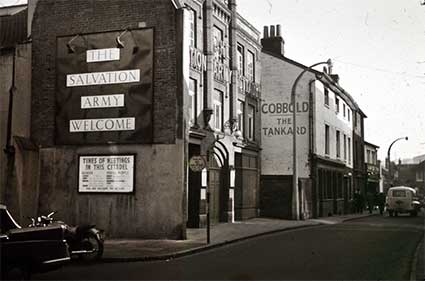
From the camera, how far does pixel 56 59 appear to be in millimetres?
20156

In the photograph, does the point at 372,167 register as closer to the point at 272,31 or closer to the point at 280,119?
the point at 272,31

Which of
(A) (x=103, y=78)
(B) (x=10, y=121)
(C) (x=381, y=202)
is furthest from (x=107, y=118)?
(C) (x=381, y=202)

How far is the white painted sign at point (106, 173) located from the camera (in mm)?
18812

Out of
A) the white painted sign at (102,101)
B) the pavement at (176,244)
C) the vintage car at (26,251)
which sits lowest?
the pavement at (176,244)

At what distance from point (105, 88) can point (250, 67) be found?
11.3 meters

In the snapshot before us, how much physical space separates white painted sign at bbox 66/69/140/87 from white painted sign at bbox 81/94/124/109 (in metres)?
0.51

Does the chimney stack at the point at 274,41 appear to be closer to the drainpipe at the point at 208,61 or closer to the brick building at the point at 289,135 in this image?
the brick building at the point at 289,135

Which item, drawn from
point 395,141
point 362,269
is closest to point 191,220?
point 362,269

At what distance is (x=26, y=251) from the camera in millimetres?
9539

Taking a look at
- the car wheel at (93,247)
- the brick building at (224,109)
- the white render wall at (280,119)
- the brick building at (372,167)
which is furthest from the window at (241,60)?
the brick building at (372,167)

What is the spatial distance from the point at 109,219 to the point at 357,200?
27.5m

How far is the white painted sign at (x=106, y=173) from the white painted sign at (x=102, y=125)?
978mm

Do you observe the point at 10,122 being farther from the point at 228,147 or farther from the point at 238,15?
the point at 238,15

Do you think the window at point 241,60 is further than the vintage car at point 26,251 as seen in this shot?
Yes
